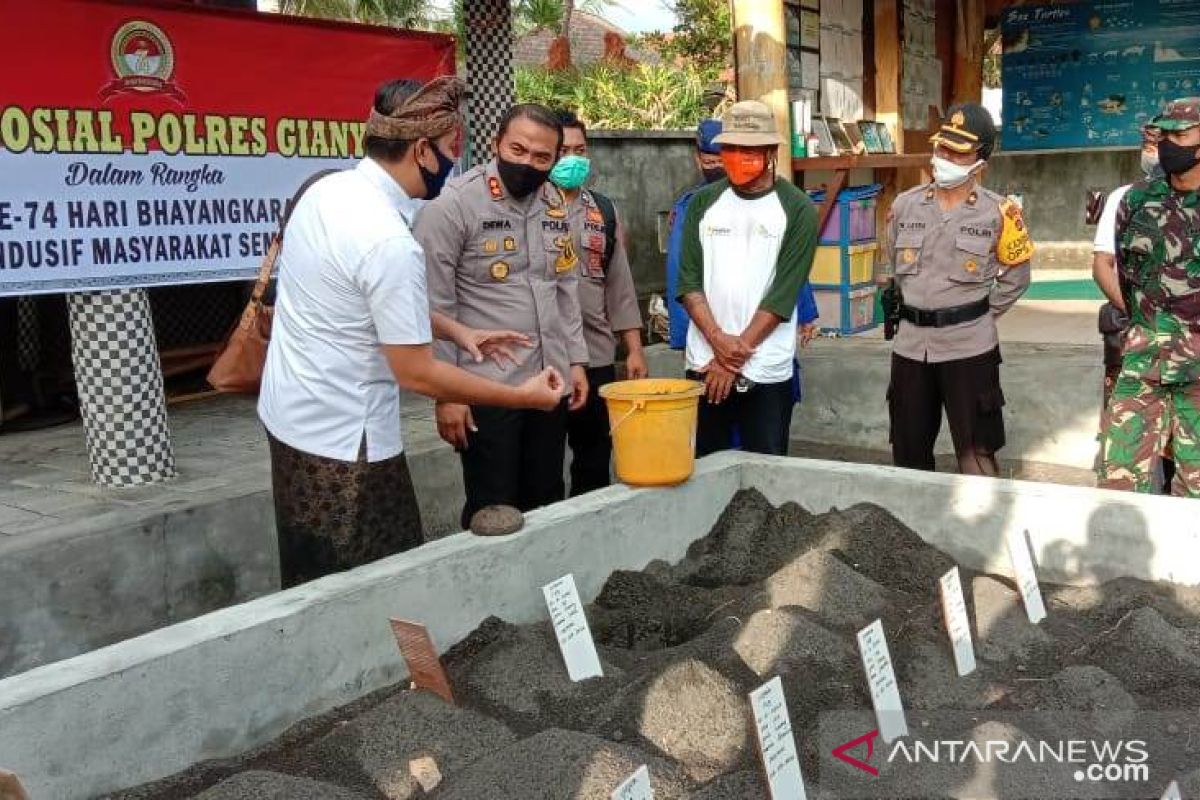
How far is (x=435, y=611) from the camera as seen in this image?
281cm

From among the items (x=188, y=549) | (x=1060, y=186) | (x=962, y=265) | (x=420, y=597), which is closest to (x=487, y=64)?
(x=962, y=265)

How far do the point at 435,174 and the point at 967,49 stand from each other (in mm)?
8743

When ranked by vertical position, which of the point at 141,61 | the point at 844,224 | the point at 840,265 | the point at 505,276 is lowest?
the point at 840,265

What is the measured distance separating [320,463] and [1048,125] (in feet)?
30.7

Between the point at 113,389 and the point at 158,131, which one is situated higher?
the point at 158,131

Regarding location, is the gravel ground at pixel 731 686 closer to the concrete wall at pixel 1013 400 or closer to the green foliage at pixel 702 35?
the concrete wall at pixel 1013 400

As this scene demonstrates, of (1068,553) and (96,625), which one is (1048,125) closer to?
(1068,553)

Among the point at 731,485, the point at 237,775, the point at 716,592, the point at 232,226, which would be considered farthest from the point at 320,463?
the point at 232,226

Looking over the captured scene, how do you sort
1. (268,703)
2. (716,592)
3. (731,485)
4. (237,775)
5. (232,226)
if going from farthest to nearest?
(232,226), (731,485), (716,592), (268,703), (237,775)

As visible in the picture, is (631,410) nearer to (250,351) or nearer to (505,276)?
(505,276)

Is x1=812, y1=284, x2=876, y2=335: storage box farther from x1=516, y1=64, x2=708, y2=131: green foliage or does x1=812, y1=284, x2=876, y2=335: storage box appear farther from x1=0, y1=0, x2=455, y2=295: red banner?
x1=516, y1=64, x2=708, y2=131: green foliage

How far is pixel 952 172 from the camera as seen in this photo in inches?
168

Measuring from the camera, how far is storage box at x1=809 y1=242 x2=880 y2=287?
26.6 feet

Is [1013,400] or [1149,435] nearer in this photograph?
[1149,435]
